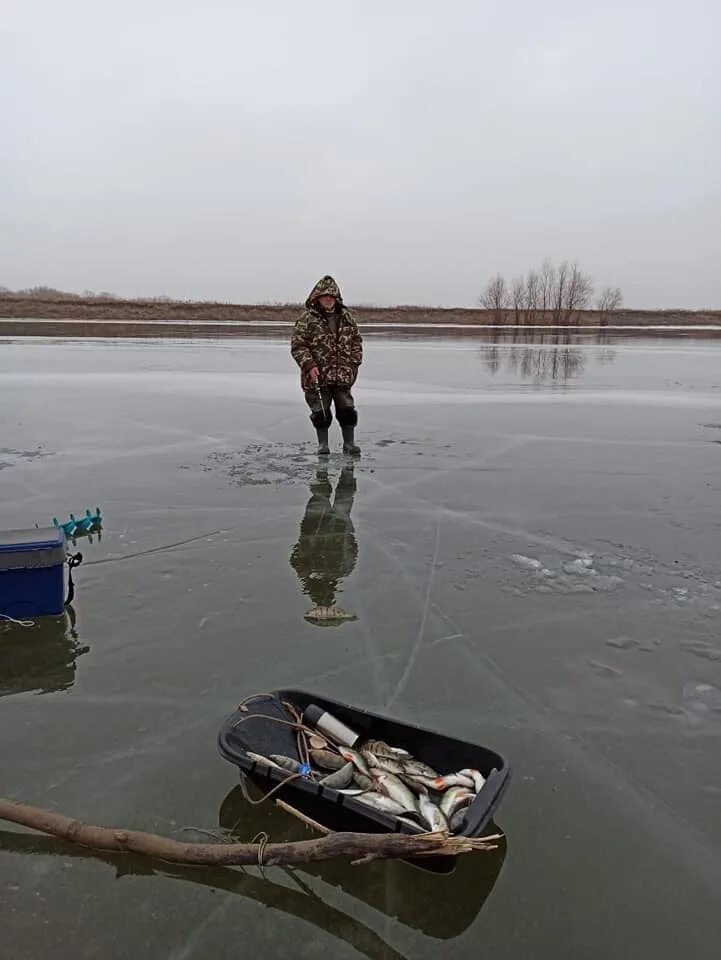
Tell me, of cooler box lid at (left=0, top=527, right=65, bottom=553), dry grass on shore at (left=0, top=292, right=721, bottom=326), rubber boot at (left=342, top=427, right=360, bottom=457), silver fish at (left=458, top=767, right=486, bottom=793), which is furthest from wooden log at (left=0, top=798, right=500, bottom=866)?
dry grass on shore at (left=0, top=292, right=721, bottom=326)

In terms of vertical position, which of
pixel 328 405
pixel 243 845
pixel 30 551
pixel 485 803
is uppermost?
pixel 328 405

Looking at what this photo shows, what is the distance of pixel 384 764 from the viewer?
2.57 m

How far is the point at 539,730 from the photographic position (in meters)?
2.99

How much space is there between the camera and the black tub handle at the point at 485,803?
2133mm

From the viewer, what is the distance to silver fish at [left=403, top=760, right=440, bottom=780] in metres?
2.52

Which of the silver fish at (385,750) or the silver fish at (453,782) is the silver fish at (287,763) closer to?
the silver fish at (385,750)

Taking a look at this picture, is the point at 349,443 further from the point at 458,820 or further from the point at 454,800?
the point at 458,820

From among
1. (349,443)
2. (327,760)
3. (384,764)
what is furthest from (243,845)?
(349,443)

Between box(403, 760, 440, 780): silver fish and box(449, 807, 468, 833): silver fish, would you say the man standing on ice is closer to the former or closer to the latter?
box(403, 760, 440, 780): silver fish

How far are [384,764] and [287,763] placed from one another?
0.34 meters

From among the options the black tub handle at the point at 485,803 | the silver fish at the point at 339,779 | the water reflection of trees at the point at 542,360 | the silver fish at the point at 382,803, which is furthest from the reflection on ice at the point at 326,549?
the water reflection of trees at the point at 542,360

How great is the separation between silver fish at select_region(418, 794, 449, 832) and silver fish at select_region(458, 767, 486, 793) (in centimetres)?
16

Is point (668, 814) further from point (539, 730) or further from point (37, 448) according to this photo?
point (37, 448)

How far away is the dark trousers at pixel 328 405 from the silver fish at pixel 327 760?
5835mm
